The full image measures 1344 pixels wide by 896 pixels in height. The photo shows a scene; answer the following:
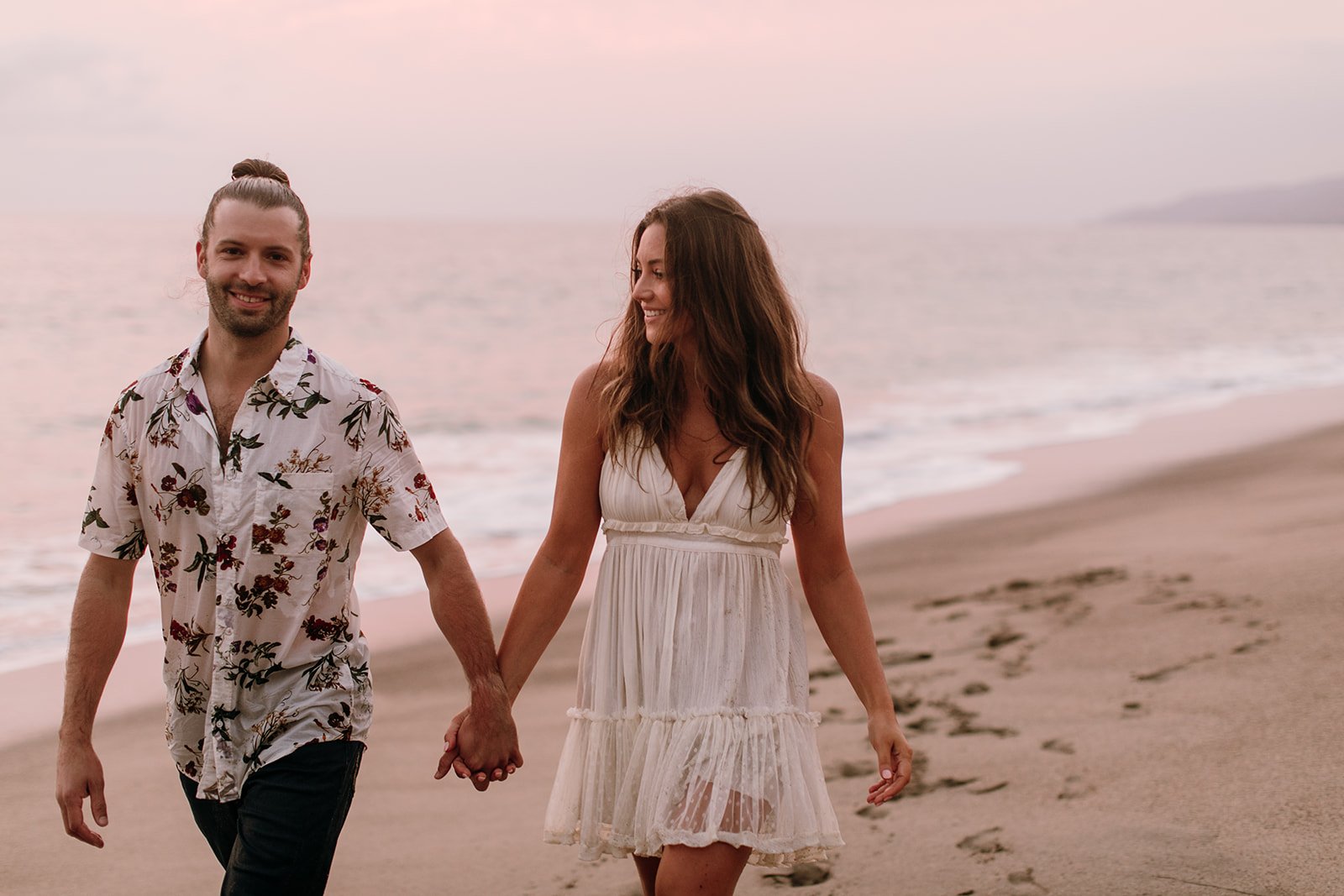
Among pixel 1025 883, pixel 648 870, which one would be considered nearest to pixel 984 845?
pixel 1025 883

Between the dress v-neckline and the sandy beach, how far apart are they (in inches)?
64.9

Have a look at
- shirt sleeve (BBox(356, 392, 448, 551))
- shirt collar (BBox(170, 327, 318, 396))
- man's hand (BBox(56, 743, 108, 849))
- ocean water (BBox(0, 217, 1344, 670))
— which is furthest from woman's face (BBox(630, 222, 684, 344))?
man's hand (BBox(56, 743, 108, 849))

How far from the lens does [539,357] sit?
2503 centimetres

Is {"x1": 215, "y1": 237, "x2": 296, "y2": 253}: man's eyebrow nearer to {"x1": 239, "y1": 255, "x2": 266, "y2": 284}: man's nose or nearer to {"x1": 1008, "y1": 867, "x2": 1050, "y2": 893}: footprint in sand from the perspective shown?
{"x1": 239, "y1": 255, "x2": 266, "y2": 284}: man's nose

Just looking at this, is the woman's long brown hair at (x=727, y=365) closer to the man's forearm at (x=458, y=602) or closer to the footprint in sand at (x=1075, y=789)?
the man's forearm at (x=458, y=602)

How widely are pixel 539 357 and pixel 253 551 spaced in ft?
73.5

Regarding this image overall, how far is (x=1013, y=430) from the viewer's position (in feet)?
51.8

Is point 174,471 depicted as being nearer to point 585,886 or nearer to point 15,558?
point 585,886

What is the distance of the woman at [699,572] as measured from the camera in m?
2.98

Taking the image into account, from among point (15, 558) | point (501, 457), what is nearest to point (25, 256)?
point (501, 457)

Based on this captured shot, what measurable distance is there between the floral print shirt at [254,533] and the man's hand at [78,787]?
173mm

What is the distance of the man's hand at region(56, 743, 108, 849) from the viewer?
283 centimetres

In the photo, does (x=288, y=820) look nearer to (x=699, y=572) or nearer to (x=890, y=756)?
(x=699, y=572)

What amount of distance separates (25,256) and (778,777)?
162 feet
